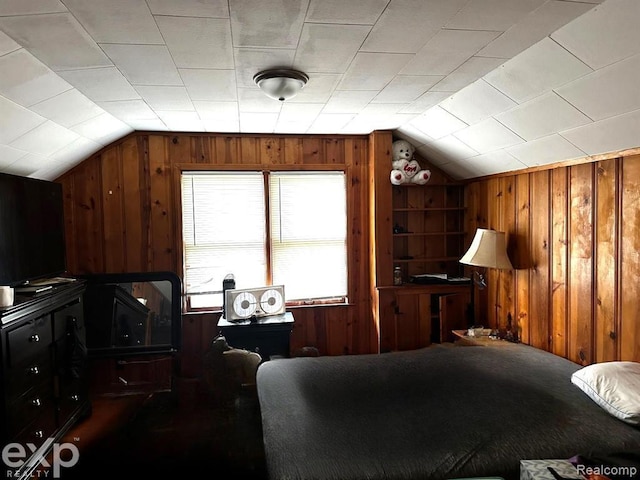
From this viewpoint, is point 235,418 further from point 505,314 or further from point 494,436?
point 505,314

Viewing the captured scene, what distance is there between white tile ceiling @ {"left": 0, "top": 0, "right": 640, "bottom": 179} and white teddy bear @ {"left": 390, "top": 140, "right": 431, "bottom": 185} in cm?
47

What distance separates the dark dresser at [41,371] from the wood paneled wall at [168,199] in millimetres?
609

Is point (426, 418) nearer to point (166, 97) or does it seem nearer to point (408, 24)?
point (408, 24)

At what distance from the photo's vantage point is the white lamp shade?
11.0 feet

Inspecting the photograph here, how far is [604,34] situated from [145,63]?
2.15 m

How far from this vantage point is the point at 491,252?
11.1 ft

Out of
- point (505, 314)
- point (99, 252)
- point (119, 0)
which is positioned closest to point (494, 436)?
point (505, 314)

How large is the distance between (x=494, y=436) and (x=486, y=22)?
1777mm

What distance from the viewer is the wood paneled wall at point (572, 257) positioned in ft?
8.17

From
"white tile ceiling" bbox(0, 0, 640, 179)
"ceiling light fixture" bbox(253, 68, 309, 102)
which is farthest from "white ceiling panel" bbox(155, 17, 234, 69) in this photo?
"ceiling light fixture" bbox(253, 68, 309, 102)

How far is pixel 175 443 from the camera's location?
2.86 m

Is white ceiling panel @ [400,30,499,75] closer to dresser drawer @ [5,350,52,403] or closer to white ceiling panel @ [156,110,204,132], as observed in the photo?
white ceiling panel @ [156,110,204,132]

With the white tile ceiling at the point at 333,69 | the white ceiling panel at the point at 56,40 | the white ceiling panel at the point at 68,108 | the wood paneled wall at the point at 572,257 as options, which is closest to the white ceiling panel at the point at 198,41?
the white tile ceiling at the point at 333,69

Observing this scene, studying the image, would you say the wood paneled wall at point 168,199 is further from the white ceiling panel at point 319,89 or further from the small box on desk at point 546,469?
the small box on desk at point 546,469
